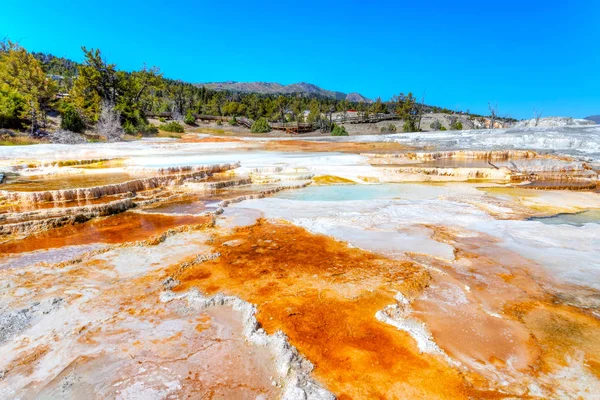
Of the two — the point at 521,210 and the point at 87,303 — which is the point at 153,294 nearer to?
the point at 87,303

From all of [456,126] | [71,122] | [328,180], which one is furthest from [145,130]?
[456,126]

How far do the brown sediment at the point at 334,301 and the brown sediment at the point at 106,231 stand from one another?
4.51 feet

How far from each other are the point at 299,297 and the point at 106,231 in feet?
12.8

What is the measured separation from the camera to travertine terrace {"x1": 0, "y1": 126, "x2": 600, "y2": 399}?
2.17 meters

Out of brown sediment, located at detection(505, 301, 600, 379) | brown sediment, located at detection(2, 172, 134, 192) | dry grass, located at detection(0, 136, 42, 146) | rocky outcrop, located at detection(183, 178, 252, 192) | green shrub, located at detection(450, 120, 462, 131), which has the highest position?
green shrub, located at detection(450, 120, 462, 131)

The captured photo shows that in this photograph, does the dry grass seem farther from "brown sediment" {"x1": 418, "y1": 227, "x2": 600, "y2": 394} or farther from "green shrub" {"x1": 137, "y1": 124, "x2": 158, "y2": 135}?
"brown sediment" {"x1": 418, "y1": 227, "x2": 600, "y2": 394}

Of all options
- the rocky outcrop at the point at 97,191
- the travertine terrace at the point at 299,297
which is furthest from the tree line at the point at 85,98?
the travertine terrace at the point at 299,297

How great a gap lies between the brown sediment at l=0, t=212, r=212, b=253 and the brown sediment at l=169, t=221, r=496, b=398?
4.51 ft

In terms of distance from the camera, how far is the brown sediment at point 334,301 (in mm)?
2145

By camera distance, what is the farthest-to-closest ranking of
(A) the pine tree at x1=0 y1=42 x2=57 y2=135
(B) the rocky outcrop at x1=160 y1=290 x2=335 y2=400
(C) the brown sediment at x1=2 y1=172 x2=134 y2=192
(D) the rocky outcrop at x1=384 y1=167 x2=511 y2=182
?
(A) the pine tree at x1=0 y1=42 x2=57 y2=135
(D) the rocky outcrop at x1=384 y1=167 x2=511 y2=182
(C) the brown sediment at x1=2 y1=172 x2=134 y2=192
(B) the rocky outcrop at x1=160 y1=290 x2=335 y2=400

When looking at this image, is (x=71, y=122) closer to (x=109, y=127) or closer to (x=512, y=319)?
(x=109, y=127)

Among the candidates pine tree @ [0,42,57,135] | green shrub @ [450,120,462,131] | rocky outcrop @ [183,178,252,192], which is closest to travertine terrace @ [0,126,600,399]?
rocky outcrop @ [183,178,252,192]

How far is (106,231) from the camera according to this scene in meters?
5.48

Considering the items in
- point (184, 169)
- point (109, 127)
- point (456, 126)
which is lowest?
point (184, 169)
